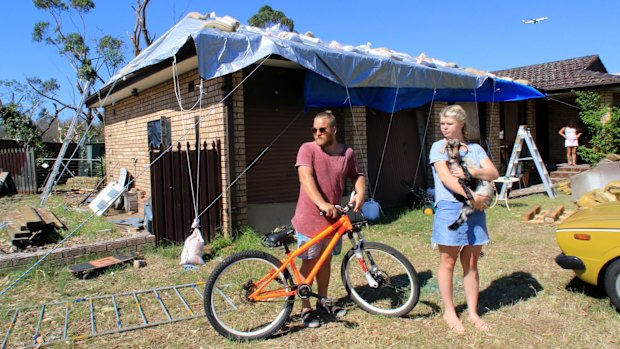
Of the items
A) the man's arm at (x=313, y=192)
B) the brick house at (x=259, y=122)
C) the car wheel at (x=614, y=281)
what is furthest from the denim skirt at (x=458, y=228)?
the brick house at (x=259, y=122)

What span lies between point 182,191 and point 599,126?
37.2 feet

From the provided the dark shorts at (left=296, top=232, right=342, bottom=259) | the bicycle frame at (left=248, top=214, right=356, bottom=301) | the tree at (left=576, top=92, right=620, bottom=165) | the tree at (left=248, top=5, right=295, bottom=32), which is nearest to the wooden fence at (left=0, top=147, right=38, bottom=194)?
the bicycle frame at (left=248, top=214, right=356, bottom=301)

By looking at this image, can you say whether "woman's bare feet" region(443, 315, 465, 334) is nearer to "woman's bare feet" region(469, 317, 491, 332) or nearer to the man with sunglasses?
"woman's bare feet" region(469, 317, 491, 332)

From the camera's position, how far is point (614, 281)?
345 centimetres

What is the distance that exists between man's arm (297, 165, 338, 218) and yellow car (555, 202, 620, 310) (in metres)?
2.12

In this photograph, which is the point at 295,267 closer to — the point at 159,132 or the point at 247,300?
the point at 247,300

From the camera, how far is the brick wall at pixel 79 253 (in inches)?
194

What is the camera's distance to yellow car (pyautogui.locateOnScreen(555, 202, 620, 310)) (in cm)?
343

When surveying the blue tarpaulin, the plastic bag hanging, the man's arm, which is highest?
the blue tarpaulin

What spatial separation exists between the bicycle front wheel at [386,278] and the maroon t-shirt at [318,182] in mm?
454

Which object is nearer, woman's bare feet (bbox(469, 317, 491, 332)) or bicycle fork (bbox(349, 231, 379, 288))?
woman's bare feet (bbox(469, 317, 491, 332))

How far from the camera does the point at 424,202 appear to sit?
28.5 ft

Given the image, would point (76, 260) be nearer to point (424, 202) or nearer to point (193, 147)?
point (193, 147)

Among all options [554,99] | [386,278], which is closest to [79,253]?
[386,278]
